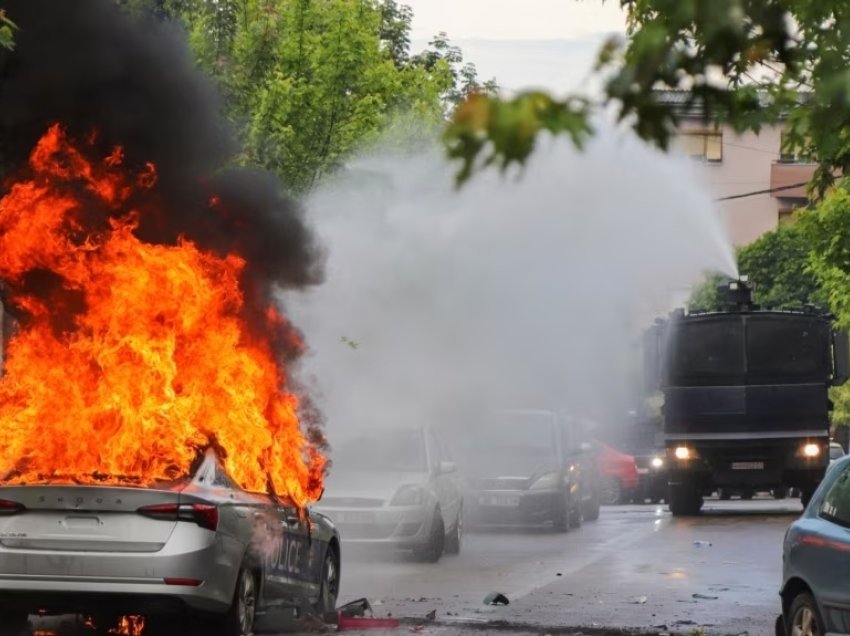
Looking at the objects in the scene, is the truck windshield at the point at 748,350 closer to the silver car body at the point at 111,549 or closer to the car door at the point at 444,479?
the car door at the point at 444,479

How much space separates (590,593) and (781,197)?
62924mm

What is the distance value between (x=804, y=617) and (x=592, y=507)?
830 inches

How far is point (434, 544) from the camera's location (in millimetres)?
19453

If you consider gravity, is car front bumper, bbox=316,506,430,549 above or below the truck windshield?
below

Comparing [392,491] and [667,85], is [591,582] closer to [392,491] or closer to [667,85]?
[392,491]

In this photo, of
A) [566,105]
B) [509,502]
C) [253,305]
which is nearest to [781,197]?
[509,502]

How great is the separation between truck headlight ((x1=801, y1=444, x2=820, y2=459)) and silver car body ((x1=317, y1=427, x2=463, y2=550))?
8999mm

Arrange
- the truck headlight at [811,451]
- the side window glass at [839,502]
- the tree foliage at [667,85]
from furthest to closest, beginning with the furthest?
1. the truck headlight at [811,451]
2. the side window glass at [839,502]
3. the tree foliage at [667,85]

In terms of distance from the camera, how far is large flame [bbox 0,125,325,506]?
1158 centimetres

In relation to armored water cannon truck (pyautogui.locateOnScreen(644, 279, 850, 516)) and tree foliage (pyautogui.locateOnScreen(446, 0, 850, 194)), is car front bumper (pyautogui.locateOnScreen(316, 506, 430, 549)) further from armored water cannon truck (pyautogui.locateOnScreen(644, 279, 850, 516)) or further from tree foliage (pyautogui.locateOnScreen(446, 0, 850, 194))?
tree foliage (pyautogui.locateOnScreen(446, 0, 850, 194))

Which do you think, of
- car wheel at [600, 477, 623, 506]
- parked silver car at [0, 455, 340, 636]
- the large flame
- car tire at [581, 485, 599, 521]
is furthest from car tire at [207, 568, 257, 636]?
car wheel at [600, 477, 623, 506]

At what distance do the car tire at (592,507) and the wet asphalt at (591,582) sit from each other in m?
3.86

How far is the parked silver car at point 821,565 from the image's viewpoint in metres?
9.11

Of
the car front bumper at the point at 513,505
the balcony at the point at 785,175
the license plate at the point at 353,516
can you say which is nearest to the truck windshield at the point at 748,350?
the car front bumper at the point at 513,505
